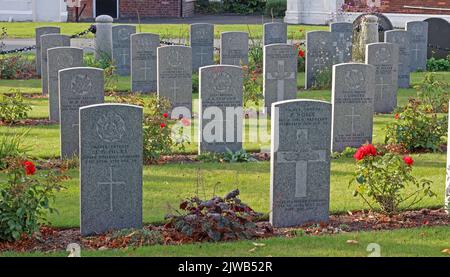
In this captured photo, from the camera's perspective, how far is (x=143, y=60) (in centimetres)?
1889

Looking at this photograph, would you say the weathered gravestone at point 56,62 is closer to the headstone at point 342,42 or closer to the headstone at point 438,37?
the headstone at point 342,42

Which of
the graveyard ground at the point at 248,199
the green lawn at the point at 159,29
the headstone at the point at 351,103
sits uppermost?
the green lawn at the point at 159,29

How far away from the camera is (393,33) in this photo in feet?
65.0

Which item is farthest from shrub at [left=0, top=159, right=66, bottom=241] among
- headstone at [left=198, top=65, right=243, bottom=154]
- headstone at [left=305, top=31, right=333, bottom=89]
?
headstone at [left=305, top=31, right=333, bottom=89]

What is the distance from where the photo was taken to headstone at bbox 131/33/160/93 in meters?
18.7

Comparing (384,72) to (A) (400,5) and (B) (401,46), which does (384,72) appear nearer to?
(B) (401,46)

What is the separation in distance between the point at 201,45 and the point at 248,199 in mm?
11236

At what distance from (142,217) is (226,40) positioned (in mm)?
10863

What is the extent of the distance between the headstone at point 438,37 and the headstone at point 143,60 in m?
8.06

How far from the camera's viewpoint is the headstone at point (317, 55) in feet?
64.9

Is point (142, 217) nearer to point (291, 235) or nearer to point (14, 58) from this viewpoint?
point (291, 235)

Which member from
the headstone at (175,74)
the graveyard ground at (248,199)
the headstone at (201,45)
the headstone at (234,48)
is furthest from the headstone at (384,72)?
the headstone at (201,45)
